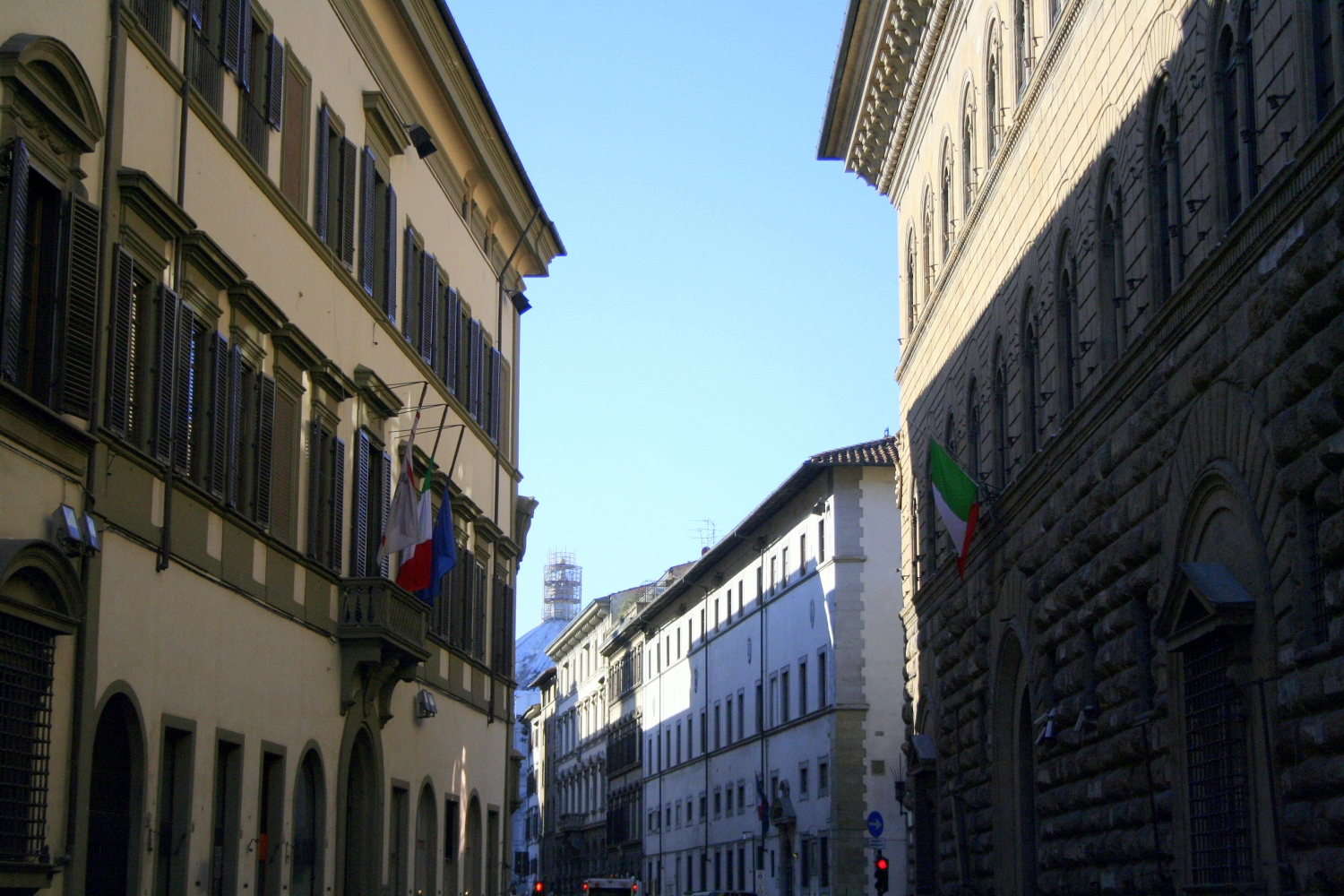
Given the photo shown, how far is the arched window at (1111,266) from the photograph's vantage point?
18.9 metres

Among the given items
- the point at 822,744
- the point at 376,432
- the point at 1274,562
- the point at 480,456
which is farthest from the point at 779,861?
the point at 1274,562

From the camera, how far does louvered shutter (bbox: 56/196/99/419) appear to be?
44.6ft

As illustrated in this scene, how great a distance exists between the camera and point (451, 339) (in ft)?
95.9

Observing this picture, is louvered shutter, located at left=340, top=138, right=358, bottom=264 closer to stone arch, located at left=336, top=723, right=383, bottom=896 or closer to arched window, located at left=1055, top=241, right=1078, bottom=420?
stone arch, located at left=336, top=723, right=383, bottom=896

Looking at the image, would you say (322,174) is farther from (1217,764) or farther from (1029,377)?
(1217,764)

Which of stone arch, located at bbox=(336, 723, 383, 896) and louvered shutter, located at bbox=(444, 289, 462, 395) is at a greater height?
louvered shutter, located at bbox=(444, 289, 462, 395)

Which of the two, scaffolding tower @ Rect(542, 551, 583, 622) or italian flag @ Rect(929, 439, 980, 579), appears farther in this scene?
scaffolding tower @ Rect(542, 551, 583, 622)

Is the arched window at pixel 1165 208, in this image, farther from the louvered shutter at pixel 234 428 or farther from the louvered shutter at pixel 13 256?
the louvered shutter at pixel 13 256

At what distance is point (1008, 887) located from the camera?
25.2 metres

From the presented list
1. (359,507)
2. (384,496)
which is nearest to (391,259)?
(384,496)

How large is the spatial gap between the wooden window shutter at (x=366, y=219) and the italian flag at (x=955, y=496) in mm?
7889

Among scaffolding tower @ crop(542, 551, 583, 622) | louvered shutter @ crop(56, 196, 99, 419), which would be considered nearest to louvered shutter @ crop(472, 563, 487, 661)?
louvered shutter @ crop(56, 196, 99, 419)

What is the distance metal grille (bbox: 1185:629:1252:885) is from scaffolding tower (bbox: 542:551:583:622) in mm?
171188

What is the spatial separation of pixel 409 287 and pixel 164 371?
10.6 metres
